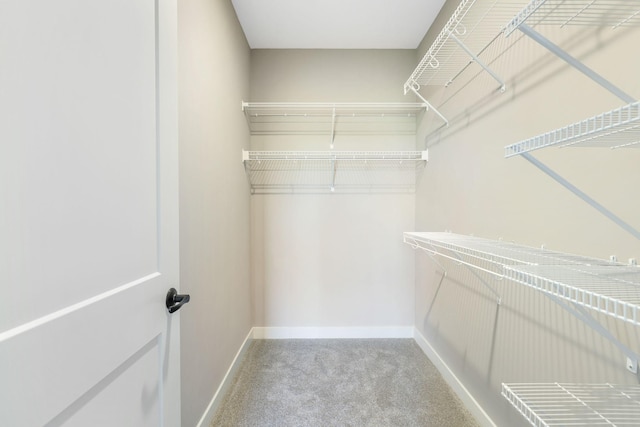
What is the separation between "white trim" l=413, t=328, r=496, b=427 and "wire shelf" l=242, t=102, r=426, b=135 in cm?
179

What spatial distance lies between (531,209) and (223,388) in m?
1.93

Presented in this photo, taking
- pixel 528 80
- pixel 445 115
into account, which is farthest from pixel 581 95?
pixel 445 115

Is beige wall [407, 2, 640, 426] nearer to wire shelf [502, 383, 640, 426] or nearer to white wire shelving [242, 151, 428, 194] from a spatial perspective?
wire shelf [502, 383, 640, 426]

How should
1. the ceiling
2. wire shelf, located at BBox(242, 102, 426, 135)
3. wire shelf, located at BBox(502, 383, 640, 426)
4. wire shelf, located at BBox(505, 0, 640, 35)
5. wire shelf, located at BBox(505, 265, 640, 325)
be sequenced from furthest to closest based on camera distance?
wire shelf, located at BBox(242, 102, 426, 135) → the ceiling → wire shelf, located at BBox(505, 0, 640, 35) → wire shelf, located at BBox(502, 383, 640, 426) → wire shelf, located at BBox(505, 265, 640, 325)

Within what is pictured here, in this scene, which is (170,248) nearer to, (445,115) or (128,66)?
(128,66)

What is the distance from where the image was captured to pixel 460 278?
1.70m

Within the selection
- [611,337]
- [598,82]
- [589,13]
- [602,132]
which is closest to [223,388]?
[611,337]

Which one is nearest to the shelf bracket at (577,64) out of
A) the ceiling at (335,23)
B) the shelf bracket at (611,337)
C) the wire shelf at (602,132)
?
Answer: the wire shelf at (602,132)

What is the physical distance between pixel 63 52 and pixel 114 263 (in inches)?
17.1

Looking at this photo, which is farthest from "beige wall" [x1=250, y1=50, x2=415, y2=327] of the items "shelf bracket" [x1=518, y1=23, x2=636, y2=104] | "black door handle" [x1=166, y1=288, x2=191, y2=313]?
"shelf bracket" [x1=518, y1=23, x2=636, y2=104]

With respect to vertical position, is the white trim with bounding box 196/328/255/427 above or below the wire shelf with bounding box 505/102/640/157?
below

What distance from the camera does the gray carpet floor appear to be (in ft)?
5.06

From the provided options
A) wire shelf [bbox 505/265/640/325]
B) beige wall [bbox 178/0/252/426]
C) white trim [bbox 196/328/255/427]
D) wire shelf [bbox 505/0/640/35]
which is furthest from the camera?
white trim [bbox 196/328/255/427]

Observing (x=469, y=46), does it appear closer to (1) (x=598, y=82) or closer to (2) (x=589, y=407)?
(1) (x=598, y=82)
